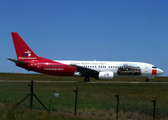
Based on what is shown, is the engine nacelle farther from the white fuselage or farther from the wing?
the white fuselage

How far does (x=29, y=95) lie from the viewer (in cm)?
1044

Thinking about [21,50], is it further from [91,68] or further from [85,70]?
[91,68]

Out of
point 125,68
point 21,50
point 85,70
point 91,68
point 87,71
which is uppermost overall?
point 21,50

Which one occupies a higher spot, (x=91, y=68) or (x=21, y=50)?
(x=21, y=50)

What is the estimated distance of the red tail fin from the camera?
42.0 metres

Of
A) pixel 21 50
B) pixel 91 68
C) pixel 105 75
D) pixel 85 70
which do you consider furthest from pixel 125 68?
pixel 21 50

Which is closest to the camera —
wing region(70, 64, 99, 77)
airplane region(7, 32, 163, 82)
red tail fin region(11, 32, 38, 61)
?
wing region(70, 64, 99, 77)

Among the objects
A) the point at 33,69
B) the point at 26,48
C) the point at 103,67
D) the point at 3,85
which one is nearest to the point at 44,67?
the point at 33,69

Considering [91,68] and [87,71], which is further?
[91,68]

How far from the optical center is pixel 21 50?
4203cm

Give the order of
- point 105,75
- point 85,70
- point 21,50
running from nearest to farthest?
point 105,75 → point 85,70 → point 21,50

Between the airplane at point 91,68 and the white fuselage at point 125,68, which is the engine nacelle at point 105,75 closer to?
the airplane at point 91,68

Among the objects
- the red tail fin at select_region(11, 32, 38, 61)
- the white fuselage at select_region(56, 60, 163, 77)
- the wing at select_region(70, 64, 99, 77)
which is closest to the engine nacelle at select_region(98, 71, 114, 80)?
the wing at select_region(70, 64, 99, 77)

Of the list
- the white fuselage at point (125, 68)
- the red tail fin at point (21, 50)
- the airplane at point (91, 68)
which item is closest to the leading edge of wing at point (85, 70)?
the airplane at point (91, 68)
